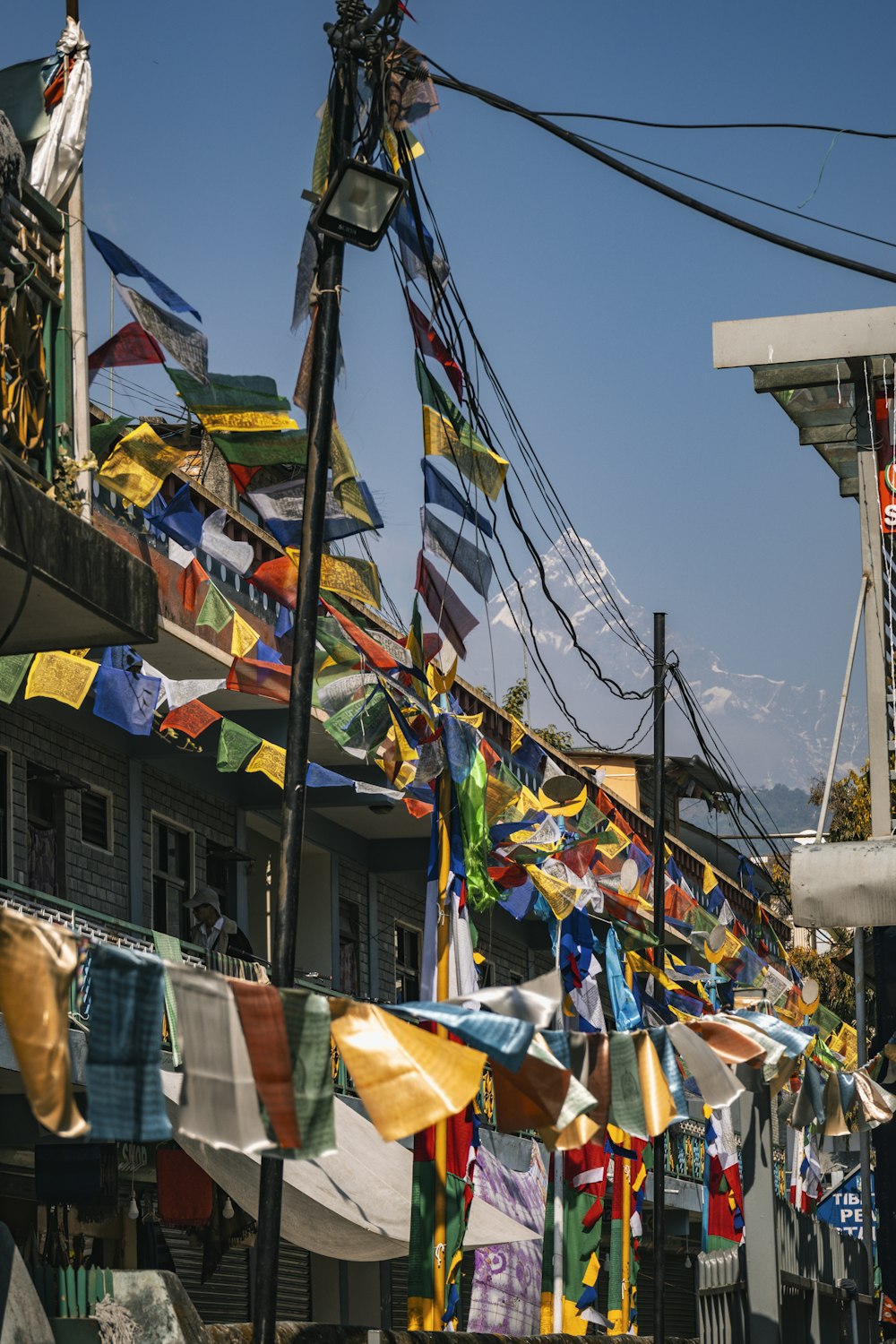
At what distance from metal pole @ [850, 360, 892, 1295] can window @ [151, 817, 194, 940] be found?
945 centimetres

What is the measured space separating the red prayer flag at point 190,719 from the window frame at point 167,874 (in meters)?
3.91

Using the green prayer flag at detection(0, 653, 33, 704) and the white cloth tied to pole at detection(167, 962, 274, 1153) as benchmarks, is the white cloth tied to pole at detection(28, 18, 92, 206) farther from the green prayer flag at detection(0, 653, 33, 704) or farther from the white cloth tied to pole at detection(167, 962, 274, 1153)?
the green prayer flag at detection(0, 653, 33, 704)

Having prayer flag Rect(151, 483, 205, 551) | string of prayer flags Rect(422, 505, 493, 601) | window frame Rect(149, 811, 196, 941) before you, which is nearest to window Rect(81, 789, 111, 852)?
window frame Rect(149, 811, 196, 941)

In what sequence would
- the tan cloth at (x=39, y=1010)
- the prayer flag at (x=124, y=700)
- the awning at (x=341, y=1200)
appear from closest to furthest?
the tan cloth at (x=39, y=1010), the awning at (x=341, y=1200), the prayer flag at (x=124, y=700)

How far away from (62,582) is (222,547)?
799 cm

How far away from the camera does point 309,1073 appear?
208 inches

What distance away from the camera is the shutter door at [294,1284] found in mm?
21500

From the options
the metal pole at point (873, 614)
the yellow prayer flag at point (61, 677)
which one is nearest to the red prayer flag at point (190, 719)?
the yellow prayer flag at point (61, 677)

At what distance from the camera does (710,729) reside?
2772 centimetres

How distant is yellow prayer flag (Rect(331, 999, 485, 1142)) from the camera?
548 centimetres

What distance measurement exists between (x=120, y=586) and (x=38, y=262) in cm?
131

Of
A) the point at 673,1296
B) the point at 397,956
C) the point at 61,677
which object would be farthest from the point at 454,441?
the point at 673,1296

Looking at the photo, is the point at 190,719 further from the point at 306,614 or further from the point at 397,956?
the point at 397,956

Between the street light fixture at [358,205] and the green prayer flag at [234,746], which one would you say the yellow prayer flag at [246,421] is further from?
the green prayer flag at [234,746]
